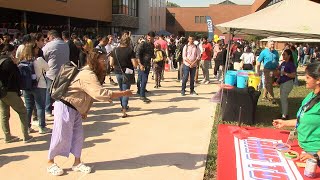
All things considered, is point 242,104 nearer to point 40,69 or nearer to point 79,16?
point 40,69

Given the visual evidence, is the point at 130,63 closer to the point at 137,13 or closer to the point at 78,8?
the point at 78,8

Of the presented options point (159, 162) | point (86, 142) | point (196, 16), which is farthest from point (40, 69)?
point (196, 16)

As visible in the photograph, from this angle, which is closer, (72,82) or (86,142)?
(72,82)

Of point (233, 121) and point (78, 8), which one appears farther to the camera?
point (78, 8)

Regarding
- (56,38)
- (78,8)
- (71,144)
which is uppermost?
(78,8)

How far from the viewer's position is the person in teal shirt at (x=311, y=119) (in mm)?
3621

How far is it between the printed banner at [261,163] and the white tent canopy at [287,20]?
88.2 inches

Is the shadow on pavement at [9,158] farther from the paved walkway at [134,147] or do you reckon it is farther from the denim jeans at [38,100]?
the denim jeans at [38,100]

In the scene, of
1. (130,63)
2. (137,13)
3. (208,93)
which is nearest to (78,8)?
(137,13)

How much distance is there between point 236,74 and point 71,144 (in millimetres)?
4343

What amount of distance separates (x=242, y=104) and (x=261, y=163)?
94.9 inches

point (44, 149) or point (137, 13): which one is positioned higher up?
point (137, 13)

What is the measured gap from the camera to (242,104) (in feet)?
21.5

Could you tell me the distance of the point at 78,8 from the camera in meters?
26.0
